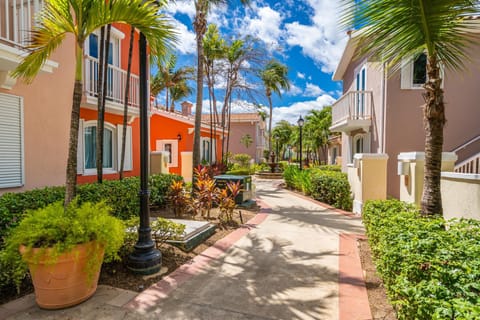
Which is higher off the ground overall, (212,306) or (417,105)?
(417,105)

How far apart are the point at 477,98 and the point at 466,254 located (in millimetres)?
10349

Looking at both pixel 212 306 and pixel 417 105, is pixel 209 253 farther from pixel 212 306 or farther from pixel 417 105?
pixel 417 105

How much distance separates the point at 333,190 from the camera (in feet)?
34.5

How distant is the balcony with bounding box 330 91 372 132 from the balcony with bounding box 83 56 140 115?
870 cm

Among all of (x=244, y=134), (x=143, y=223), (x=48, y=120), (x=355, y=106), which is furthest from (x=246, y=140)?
(x=143, y=223)

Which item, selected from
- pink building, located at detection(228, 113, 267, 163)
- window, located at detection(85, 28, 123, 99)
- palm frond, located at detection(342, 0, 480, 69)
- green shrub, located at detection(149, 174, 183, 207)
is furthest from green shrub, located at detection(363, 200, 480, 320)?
pink building, located at detection(228, 113, 267, 163)

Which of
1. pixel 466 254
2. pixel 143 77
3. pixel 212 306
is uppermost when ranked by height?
pixel 143 77

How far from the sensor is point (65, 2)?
12.4 feet

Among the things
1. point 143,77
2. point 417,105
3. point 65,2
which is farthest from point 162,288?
point 417,105

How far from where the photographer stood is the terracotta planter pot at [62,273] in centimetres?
302

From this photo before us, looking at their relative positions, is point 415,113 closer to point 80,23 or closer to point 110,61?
point 80,23

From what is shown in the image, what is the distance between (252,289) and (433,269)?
2291 millimetres

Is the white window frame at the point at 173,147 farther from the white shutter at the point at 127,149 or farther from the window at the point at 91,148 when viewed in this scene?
the window at the point at 91,148

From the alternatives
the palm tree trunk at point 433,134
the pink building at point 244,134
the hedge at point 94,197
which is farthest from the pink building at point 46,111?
the pink building at point 244,134
